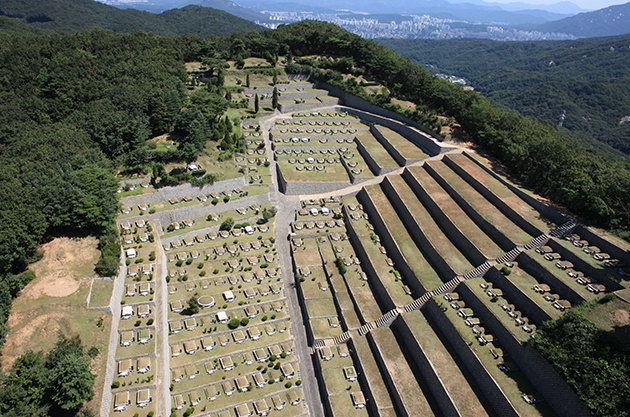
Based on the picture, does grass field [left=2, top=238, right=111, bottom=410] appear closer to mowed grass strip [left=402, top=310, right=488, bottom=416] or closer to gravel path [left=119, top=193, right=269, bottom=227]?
gravel path [left=119, top=193, right=269, bottom=227]

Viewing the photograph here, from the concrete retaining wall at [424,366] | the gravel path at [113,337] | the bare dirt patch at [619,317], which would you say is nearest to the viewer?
the gravel path at [113,337]

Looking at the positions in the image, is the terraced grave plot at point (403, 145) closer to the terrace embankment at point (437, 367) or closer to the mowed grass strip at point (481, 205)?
the mowed grass strip at point (481, 205)

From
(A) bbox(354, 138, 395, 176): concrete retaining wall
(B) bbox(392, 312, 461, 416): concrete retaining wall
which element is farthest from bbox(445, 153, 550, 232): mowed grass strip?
(B) bbox(392, 312, 461, 416): concrete retaining wall

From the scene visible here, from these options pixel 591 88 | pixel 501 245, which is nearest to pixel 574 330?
pixel 501 245

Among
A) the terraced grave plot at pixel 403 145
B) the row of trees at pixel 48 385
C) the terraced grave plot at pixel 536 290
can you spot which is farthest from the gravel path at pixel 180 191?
the terraced grave plot at pixel 536 290

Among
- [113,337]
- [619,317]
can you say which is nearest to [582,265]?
[619,317]

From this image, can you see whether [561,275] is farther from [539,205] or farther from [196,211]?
[196,211]
